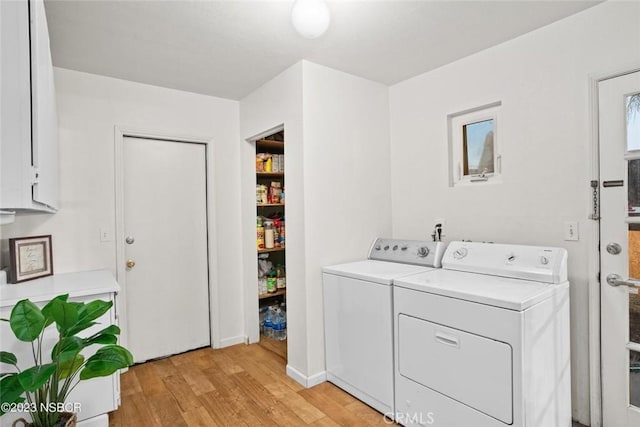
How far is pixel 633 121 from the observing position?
175 centimetres

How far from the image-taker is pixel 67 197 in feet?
8.16

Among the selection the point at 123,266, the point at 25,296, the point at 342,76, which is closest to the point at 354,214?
the point at 342,76

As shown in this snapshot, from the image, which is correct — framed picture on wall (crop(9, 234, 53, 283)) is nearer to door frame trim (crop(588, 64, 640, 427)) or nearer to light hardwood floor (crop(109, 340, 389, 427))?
light hardwood floor (crop(109, 340, 389, 427))

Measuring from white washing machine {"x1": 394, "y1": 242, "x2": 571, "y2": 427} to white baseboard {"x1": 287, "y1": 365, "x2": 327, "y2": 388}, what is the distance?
2.15 feet

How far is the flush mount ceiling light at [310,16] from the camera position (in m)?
1.61

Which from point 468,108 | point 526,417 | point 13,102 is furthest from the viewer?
point 468,108

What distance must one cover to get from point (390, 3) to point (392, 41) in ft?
1.36

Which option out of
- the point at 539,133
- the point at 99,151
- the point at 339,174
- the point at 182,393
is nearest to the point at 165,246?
the point at 99,151

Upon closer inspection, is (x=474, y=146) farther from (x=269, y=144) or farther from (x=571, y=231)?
(x=269, y=144)

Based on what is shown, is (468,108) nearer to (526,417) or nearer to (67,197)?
(526,417)

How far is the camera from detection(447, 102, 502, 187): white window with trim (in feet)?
7.66

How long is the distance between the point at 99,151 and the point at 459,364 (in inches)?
113

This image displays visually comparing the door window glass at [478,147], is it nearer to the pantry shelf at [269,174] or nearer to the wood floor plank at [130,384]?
the pantry shelf at [269,174]

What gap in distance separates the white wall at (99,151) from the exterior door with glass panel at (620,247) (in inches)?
111
